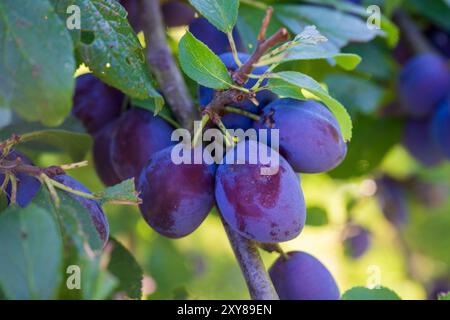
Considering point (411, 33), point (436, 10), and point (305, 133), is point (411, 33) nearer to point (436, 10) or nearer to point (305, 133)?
point (436, 10)

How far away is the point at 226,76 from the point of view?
64 centimetres

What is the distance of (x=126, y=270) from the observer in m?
0.85

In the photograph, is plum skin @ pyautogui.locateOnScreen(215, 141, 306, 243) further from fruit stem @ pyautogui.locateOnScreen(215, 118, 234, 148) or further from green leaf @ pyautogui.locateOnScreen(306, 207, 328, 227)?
green leaf @ pyautogui.locateOnScreen(306, 207, 328, 227)

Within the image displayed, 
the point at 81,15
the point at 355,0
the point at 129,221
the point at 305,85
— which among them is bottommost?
the point at 305,85

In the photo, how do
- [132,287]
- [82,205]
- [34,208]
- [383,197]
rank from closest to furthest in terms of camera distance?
[34,208]
[82,205]
[132,287]
[383,197]

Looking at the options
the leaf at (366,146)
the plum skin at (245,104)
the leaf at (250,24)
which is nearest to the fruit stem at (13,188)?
the plum skin at (245,104)

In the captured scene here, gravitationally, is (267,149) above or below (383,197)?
below

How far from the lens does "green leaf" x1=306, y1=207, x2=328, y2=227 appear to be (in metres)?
1.19

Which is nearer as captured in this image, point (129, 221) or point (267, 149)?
point (267, 149)

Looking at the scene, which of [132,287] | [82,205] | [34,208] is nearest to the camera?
[34,208]

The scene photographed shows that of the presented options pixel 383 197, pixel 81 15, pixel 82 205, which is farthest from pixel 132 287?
pixel 383 197

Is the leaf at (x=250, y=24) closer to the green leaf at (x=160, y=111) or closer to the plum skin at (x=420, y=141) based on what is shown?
the green leaf at (x=160, y=111)

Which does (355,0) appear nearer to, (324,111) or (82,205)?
(324,111)

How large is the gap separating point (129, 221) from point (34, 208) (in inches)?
44.7
